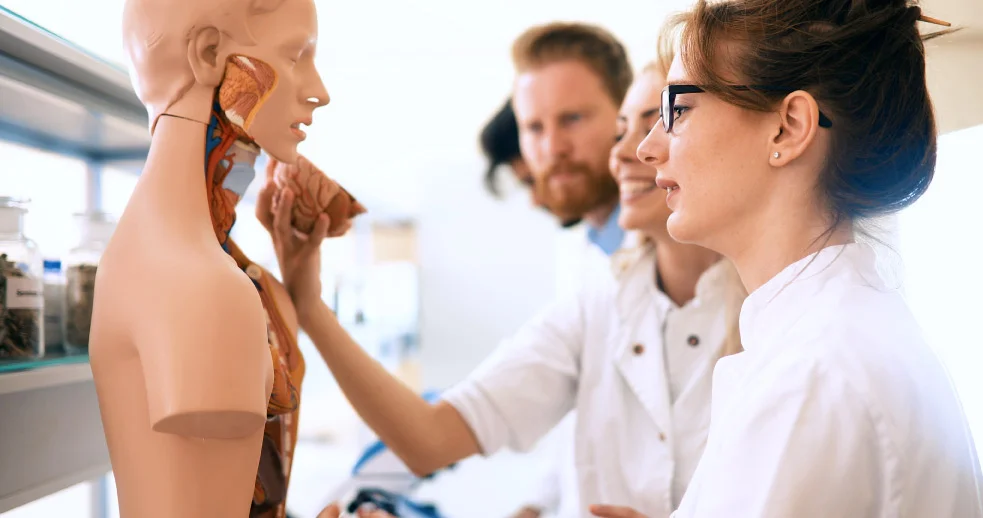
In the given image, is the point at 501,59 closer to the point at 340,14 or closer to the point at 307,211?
the point at 340,14

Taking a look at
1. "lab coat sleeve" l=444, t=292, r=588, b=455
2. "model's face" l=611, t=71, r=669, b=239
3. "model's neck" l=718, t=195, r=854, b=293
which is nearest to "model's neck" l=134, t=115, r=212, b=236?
"model's neck" l=718, t=195, r=854, b=293

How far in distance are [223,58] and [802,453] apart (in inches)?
27.2

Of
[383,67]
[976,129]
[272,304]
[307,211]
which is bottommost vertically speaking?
[272,304]

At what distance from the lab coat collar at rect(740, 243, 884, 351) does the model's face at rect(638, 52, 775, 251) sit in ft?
0.25

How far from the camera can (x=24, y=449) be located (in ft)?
2.99

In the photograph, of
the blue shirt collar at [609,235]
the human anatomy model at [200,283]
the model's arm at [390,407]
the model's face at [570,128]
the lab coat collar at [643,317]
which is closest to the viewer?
the human anatomy model at [200,283]

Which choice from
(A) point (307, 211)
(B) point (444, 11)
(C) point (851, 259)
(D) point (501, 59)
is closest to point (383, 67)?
(B) point (444, 11)

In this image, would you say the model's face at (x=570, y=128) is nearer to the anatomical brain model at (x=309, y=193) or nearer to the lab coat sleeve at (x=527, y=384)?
the lab coat sleeve at (x=527, y=384)

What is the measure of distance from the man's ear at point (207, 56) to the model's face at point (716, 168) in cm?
53

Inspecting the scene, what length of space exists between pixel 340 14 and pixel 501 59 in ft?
3.95

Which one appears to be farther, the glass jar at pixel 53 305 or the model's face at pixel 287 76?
the glass jar at pixel 53 305

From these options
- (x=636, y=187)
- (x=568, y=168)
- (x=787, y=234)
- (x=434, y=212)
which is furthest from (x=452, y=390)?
(x=434, y=212)

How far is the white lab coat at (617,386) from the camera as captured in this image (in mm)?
1328

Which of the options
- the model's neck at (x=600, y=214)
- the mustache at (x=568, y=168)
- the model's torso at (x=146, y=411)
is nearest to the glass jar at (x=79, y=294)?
the model's torso at (x=146, y=411)
